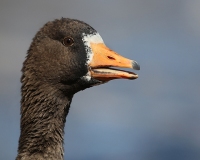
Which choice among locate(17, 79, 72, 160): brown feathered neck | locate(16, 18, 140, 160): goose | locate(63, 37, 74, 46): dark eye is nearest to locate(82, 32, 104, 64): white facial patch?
locate(16, 18, 140, 160): goose

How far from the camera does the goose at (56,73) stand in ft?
36.0

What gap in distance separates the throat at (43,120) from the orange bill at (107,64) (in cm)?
67

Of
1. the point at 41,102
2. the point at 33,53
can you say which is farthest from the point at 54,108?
the point at 33,53

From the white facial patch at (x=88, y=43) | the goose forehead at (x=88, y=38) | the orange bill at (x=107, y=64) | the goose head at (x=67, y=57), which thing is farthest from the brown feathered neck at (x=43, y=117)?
the goose forehead at (x=88, y=38)

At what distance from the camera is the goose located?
10969mm

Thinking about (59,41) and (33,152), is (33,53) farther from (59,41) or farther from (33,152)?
(33,152)

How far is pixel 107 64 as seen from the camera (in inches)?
425

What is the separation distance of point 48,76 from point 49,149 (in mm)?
1090

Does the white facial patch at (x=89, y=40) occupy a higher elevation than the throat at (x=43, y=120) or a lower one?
higher

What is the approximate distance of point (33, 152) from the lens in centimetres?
1073

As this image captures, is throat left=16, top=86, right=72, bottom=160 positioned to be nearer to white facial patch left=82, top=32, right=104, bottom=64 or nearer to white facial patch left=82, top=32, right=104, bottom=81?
white facial patch left=82, top=32, right=104, bottom=81

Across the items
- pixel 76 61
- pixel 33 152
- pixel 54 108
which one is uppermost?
pixel 76 61

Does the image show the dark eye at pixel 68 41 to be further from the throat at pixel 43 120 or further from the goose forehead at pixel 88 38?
the throat at pixel 43 120

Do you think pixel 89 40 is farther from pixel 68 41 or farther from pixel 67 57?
pixel 67 57
